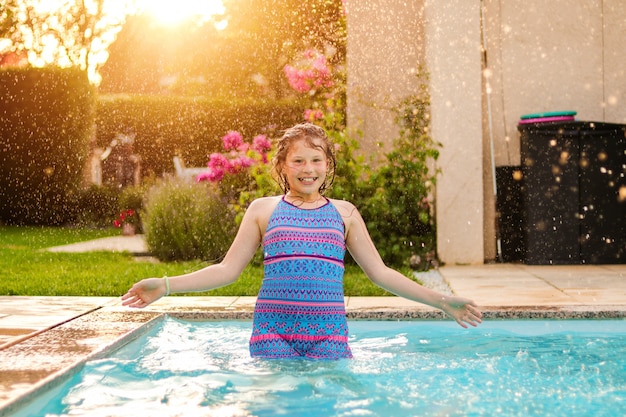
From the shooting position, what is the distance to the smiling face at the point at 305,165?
3.30m

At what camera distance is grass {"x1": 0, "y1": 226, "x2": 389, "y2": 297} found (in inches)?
246

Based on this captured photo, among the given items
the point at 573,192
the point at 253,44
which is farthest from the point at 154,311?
the point at 253,44

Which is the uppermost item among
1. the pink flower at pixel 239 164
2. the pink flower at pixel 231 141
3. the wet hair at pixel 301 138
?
the pink flower at pixel 231 141

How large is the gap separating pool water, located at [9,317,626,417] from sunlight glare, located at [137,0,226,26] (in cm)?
1648

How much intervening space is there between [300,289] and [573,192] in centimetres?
561

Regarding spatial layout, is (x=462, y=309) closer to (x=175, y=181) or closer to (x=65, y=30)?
(x=175, y=181)

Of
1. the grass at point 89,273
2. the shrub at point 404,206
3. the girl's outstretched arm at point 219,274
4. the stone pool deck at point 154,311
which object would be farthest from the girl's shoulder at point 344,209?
the shrub at point 404,206

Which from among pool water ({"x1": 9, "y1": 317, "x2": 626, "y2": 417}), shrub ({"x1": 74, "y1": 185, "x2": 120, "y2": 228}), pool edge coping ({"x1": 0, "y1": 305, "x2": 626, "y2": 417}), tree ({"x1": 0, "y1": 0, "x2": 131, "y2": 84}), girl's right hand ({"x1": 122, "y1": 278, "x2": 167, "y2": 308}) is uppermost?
tree ({"x1": 0, "y1": 0, "x2": 131, "y2": 84})

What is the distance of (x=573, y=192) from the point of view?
325 inches

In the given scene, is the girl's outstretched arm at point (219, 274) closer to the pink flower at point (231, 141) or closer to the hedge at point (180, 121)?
the pink flower at point (231, 141)

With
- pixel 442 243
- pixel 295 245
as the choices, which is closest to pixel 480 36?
pixel 442 243

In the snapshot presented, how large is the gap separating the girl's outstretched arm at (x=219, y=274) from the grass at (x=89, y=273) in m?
Answer: 2.71

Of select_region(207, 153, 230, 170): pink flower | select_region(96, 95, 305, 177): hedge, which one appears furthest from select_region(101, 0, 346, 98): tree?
select_region(207, 153, 230, 170): pink flower

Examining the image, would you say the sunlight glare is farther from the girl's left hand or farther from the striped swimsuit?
the girl's left hand
